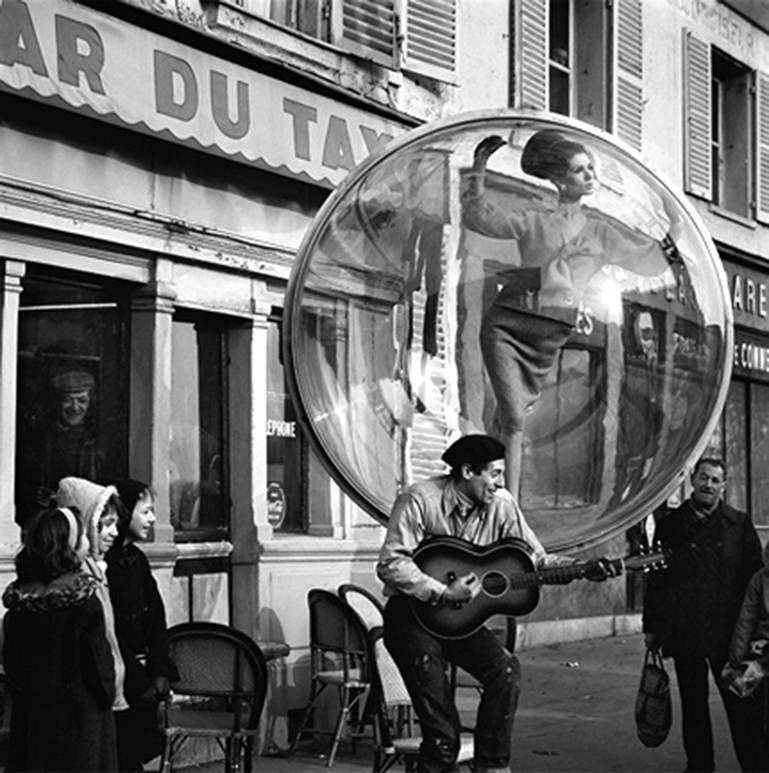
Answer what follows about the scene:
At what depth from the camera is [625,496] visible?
670 cm

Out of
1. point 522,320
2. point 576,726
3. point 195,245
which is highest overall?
point 195,245

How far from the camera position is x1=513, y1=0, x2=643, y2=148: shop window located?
15.2m

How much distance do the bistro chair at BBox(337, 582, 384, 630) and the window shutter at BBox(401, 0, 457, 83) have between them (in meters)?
3.83

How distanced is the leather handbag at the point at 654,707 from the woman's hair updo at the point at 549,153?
8.91 ft

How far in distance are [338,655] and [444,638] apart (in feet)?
10.4

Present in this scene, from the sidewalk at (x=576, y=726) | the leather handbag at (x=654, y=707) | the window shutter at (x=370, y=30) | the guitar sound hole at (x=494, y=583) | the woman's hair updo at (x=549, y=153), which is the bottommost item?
the sidewalk at (x=576, y=726)

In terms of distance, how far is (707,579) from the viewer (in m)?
8.30

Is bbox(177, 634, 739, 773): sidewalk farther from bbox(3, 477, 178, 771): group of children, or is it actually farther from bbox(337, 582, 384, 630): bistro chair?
bbox(3, 477, 178, 771): group of children

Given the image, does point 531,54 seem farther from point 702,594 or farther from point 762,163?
point 702,594

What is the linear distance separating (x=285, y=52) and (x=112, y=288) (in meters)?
2.18

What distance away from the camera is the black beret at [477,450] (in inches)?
259

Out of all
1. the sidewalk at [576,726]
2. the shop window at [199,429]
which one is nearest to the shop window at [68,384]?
the shop window at [199,429]

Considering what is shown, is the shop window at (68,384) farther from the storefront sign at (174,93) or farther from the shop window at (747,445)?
the shop window at (747,445)

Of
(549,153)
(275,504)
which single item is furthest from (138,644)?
(275,504)
